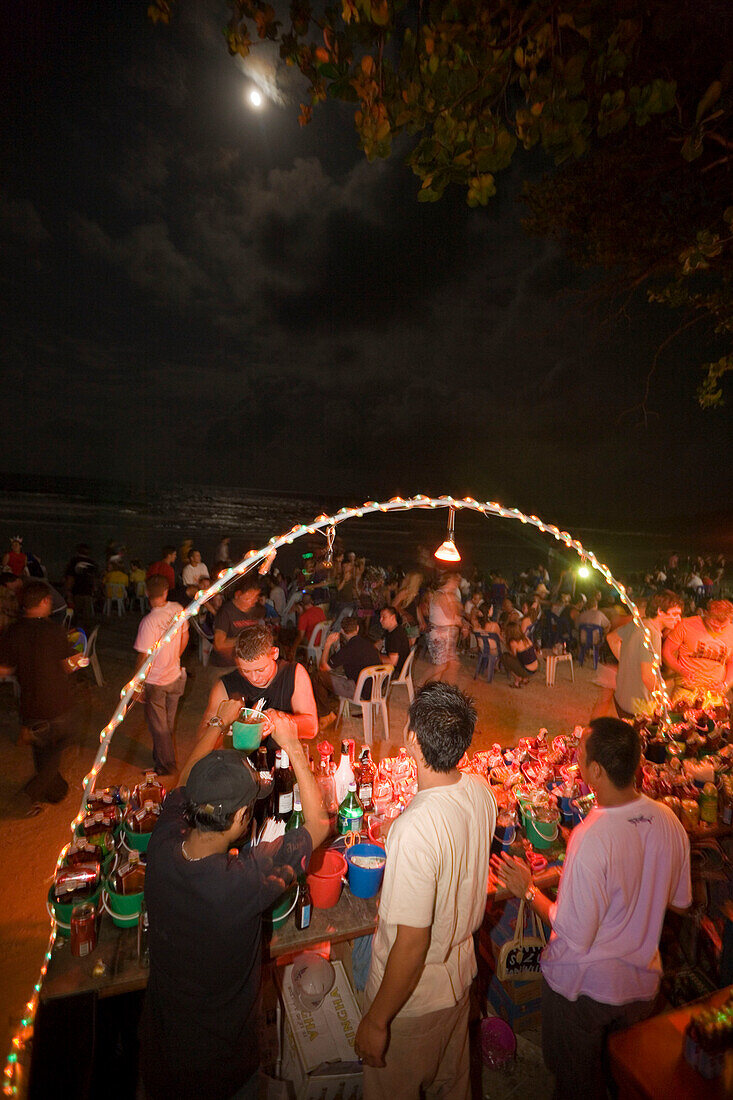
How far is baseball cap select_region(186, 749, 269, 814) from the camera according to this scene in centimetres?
207

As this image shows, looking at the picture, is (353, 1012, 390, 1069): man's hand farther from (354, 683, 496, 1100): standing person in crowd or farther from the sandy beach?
the sandy beach

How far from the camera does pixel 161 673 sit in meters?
5.78

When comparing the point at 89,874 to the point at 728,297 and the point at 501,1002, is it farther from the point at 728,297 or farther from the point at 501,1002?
the point at 728,297

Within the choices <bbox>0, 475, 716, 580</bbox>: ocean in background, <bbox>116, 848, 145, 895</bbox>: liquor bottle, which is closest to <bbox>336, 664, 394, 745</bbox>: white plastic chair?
<bbox>116, 848, 145, 895</bbox>: liquor bottle

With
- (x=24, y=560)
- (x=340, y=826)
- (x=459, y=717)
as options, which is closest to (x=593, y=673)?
(x=340, y=826)

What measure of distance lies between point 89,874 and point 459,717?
2207 millimetres

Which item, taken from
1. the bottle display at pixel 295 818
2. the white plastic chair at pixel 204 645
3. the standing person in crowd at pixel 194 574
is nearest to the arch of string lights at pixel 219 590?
the bottle display at pixel 295 818

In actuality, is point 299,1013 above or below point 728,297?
below

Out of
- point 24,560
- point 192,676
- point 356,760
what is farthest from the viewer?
point 24,560

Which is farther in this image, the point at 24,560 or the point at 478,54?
the point at 24,560

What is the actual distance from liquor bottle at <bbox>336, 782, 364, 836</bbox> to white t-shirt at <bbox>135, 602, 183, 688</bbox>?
9.78ft

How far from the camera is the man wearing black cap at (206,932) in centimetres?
204

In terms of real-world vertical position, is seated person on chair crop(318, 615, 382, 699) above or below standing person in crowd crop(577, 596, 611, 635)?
below

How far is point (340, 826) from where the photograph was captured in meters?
3.51
